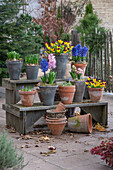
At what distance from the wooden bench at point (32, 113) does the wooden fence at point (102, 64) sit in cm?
368

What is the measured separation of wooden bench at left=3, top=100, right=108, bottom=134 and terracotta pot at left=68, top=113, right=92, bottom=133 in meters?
0.28

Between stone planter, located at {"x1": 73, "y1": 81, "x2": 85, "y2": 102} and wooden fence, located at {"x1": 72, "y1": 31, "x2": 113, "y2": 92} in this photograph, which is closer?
stone planter, located at {"x1": 73, "y1": 81, "x2": 85, "y2": 102}

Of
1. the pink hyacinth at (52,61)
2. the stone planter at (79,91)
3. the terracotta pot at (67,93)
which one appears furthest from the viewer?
Answer: the stone planter at (79,91)

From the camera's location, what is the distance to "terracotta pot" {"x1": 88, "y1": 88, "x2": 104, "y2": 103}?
635 centimetres

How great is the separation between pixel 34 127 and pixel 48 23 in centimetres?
1165

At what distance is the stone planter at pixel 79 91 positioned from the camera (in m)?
6.29

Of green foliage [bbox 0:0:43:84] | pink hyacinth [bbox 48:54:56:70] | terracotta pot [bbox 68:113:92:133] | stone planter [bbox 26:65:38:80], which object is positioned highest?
green foliage [bbox 0:0:43:84]

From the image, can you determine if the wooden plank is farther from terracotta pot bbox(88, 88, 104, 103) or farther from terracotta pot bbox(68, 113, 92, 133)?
terracotta pot bbox(68, 113, 92, 133)

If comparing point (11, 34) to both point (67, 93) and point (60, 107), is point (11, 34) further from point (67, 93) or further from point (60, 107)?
point (60, 107)

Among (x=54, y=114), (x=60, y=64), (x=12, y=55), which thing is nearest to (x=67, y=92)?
(x=54, y=114)

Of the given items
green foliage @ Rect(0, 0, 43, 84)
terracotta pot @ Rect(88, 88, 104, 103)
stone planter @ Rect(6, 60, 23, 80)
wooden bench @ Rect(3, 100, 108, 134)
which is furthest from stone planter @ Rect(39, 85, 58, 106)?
green foliage @ Rect(0, 0, 43, 84)

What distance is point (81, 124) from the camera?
5926mm

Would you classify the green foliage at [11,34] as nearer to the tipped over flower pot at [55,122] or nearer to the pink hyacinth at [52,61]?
the pink hyacinth at [52,61]

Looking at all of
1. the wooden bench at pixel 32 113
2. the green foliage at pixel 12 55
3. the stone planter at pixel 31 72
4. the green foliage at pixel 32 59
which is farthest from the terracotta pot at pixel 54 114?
the green foliage at pixel 12 55
